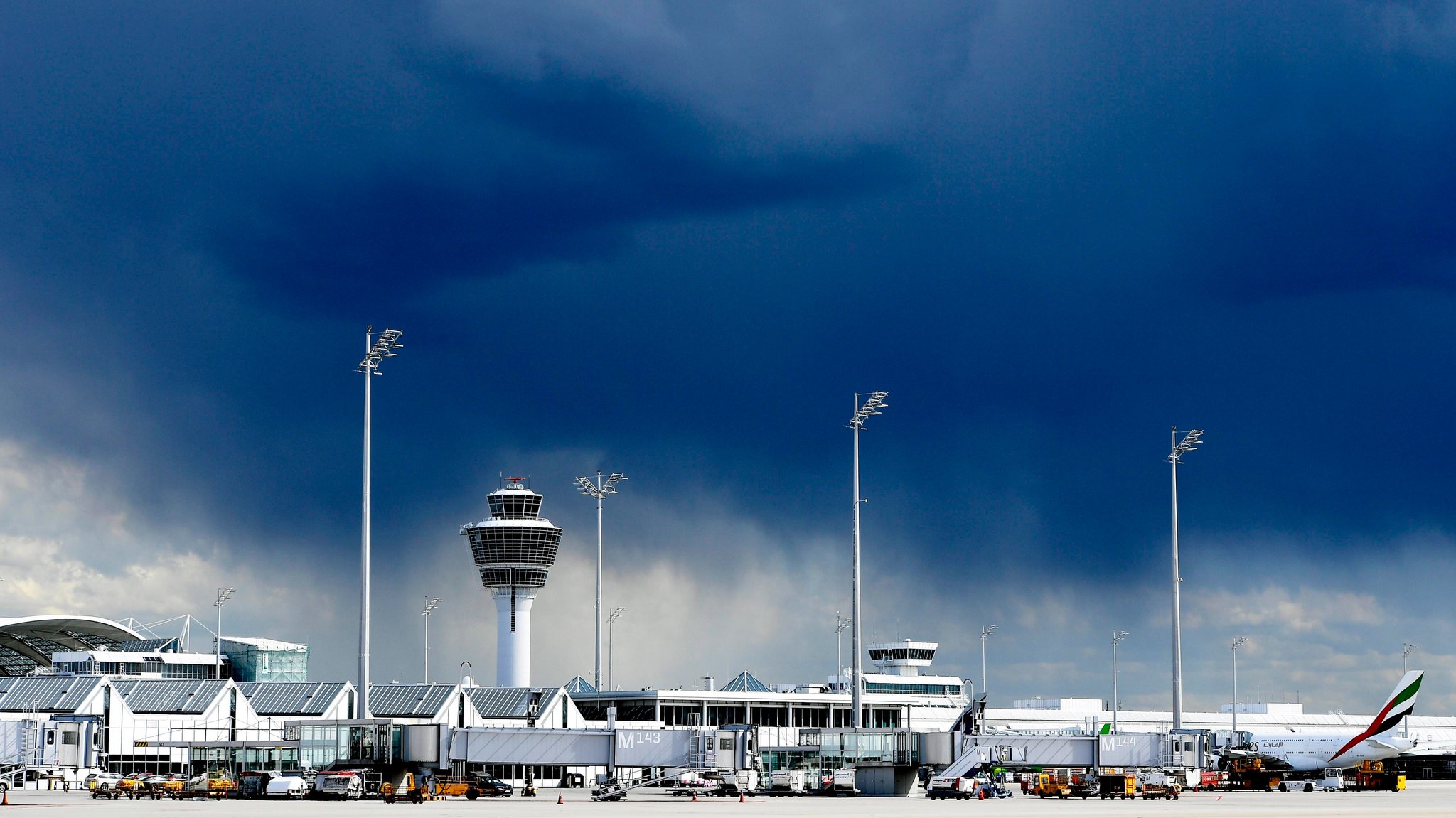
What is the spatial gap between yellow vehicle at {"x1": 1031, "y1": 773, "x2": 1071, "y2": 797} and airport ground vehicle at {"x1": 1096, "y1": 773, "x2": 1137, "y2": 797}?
8.62 feet

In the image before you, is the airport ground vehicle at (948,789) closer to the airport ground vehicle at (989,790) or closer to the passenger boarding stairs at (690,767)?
the airport ground vehicle at (989,790)

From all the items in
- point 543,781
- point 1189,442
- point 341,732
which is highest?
point 1189,442

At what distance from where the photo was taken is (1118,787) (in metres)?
106

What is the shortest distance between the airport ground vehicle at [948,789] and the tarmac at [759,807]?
299 centimetres

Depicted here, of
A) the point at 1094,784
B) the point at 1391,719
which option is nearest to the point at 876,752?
the point at 1094,784

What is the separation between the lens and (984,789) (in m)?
111

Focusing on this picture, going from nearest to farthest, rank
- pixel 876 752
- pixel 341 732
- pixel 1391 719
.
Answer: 1. pixel 341 732
2. pixel 876 752
3. pixel 1391 719

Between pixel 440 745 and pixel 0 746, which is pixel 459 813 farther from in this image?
pixel 0 746

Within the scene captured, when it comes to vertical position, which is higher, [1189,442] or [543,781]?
[1189,442]

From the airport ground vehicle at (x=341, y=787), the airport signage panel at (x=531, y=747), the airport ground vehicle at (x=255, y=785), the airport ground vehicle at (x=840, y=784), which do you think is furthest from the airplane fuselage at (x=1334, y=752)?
the airport ground vehicle at (x=255, y=785)

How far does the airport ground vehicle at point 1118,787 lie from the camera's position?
105 meters

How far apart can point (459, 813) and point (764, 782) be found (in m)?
43.5

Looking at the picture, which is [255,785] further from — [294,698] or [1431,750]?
[1431,750]

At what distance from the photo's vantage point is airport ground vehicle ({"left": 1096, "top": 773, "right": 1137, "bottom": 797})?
105 meters
